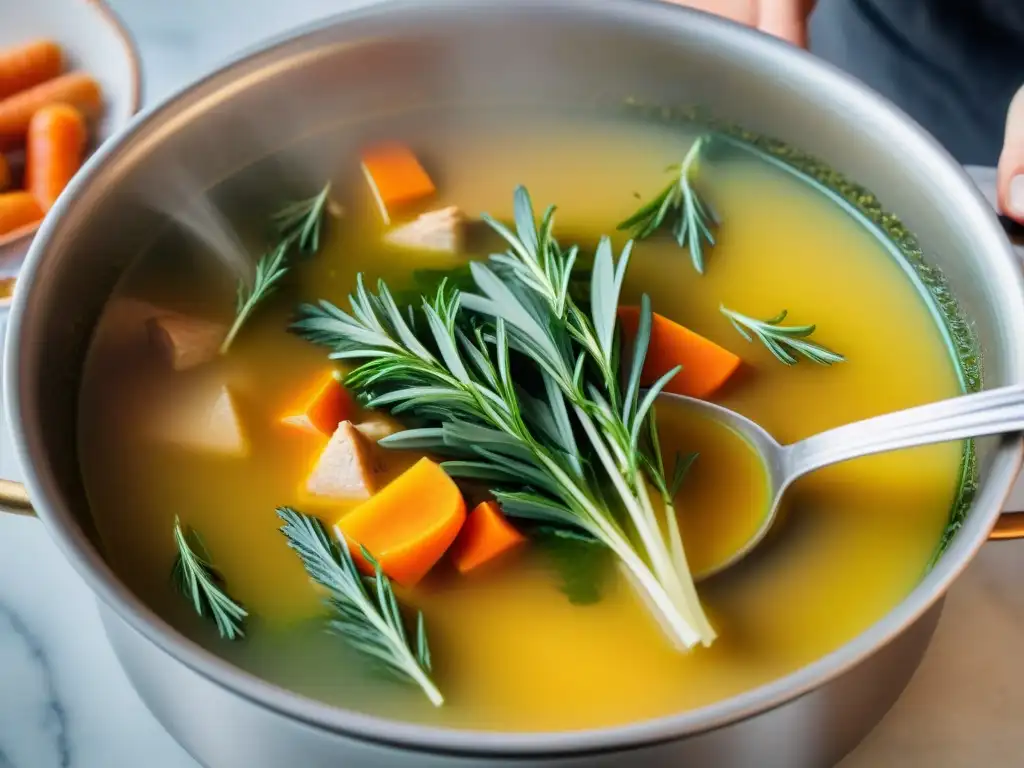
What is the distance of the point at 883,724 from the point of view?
0.94m

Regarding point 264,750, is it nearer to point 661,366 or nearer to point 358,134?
point 661,366

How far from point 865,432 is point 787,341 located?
19cm

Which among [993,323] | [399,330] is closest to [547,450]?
[399,330]

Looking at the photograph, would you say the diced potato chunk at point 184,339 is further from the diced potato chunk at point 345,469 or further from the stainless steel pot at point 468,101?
the diced potato chunk at point 345,469

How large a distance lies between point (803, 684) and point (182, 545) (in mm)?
546

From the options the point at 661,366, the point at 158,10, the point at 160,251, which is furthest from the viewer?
the point at 158,10

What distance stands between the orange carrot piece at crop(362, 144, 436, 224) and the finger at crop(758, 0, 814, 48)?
1.96 ft

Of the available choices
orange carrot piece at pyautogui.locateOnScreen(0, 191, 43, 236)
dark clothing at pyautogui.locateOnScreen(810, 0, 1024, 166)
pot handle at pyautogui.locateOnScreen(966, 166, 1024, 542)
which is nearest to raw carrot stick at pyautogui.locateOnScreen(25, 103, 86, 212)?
orange carrot piece at pyautogui.locateOnScreen(0, 191, 43, 236)

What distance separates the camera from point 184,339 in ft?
3.57

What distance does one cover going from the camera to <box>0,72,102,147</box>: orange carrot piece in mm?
1439

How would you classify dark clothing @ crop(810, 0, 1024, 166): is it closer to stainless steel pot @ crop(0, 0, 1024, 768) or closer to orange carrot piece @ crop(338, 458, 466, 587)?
stainless steel pot @ crop(0, 0, 1024, 768)

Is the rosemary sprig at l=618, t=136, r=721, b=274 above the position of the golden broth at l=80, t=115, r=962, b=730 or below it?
above

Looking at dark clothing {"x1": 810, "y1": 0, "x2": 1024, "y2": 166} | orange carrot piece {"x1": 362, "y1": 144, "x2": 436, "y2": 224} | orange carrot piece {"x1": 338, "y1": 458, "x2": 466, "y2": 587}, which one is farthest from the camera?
dark clothing {"x1": 810, "y1": 0, "x2": 1024, "y2": 166}

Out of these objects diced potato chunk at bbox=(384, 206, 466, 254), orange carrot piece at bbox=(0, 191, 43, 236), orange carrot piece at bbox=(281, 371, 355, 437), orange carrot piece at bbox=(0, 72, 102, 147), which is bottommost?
orange carrot piece at bbox=(281, 371, 355, 437)
